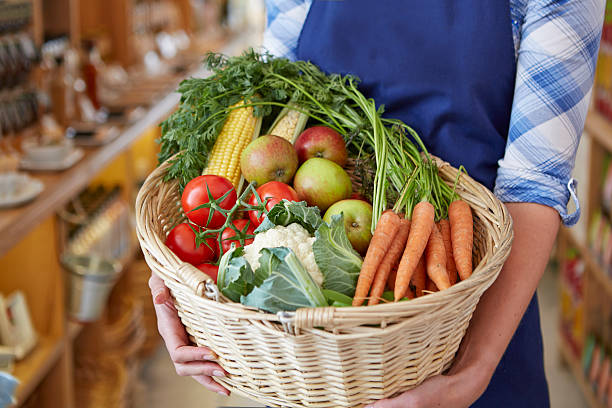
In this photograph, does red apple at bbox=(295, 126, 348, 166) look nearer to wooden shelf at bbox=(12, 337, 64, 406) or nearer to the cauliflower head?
the cauliflower head

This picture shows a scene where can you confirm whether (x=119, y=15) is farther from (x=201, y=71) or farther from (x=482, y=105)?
(x=482, y=105)

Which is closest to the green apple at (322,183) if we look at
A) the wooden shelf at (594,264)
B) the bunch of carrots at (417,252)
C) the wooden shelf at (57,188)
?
the bunch of carrots at (417,252)

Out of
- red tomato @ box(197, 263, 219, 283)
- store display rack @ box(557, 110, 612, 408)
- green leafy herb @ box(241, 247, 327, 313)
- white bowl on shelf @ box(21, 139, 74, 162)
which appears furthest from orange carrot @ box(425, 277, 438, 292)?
store display rack @ box(557, 110, 612, 408)

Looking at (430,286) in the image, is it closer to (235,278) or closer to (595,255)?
(235,278)

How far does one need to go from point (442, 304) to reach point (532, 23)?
571 millimetres

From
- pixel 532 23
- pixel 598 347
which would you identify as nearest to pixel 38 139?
pixel 532 23

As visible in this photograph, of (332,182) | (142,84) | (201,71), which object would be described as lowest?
(201,71)

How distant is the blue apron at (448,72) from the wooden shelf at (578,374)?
164 centimetres

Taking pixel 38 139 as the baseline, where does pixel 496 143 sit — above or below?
above

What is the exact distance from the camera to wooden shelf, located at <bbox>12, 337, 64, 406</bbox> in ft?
6.21

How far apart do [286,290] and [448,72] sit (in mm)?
570

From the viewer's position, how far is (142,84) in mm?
3678

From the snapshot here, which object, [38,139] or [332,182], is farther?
[38,139]

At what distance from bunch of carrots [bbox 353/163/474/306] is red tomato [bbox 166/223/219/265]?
0.85 ft
